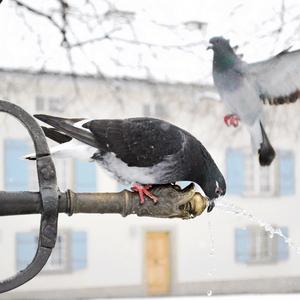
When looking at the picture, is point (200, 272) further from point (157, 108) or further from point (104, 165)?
point (104, 165)

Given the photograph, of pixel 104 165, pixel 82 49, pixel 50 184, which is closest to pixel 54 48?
pixel 82 49

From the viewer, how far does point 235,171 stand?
2133 mm

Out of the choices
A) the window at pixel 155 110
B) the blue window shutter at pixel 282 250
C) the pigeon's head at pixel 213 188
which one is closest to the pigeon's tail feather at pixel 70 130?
the pigeon's head at pixel 213 188

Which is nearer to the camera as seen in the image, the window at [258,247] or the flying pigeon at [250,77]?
the flying pigeon at [250,77]

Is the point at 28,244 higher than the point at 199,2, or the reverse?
the point at 199,2

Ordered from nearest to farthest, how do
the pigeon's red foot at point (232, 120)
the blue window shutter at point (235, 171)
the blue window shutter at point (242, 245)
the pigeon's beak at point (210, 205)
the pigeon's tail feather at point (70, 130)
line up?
the pigeon's tail feather at point (70, 130) < the pigeon's beak at point (210, 205) < the pigeon's red foot at point (232, 120) < the blue window shutter at point (235, 171) < the blue window shutter at point (242, 245)

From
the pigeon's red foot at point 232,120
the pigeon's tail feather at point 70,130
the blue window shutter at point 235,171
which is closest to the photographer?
the pigeon's tail feather at point 70,130

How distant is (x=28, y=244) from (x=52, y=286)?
18 centimetres

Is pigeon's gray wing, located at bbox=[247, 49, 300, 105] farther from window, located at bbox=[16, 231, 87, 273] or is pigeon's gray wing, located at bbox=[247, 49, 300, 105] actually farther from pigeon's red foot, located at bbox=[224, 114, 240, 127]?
window, located at bbox=[16, 231, 87, 273]

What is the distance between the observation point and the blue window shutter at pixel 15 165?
191 centimetres

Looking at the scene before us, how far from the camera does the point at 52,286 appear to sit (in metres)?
2.12

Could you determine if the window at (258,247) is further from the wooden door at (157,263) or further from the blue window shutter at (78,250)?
the blue window shutter at (78,250)

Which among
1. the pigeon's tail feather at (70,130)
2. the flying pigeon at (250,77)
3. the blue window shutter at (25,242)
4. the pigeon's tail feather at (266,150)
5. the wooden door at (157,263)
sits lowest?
the wooden door at (157,263)

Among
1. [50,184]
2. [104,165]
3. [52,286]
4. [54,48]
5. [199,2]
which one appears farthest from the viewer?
[52,286]
